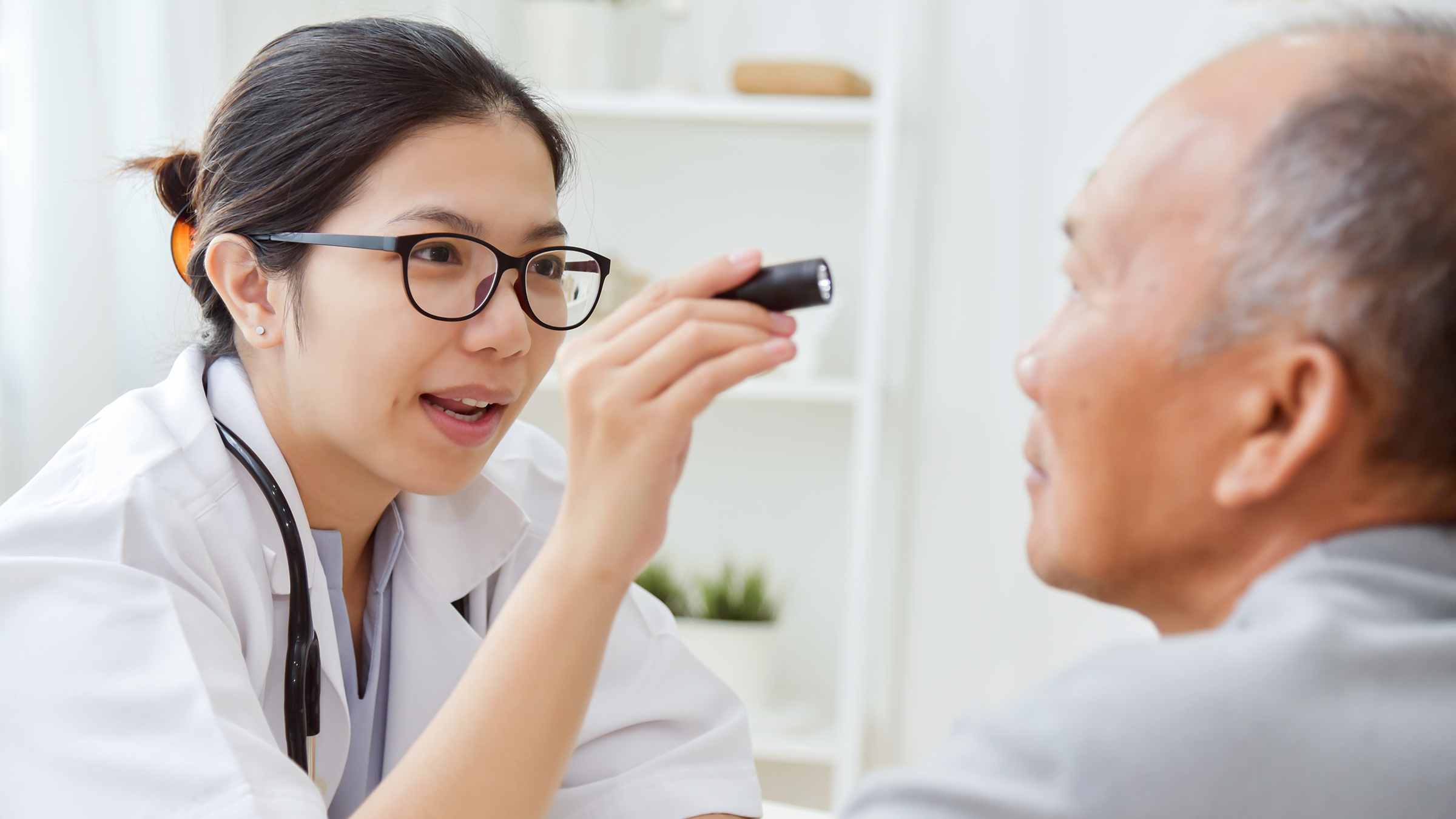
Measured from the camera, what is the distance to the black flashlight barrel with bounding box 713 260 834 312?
0.70m

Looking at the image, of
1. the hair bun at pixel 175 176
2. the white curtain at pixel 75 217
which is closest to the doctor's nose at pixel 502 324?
the hair bun at pixel 175 176

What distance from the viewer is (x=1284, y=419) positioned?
57cm

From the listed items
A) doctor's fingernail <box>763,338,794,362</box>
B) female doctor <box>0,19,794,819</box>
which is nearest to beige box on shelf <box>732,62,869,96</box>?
female doctor <box>0,19,794,819</box>

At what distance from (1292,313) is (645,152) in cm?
216

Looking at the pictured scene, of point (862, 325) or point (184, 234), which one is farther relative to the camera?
point (862, 325)

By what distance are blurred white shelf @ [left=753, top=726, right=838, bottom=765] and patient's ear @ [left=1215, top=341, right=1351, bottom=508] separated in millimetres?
1824

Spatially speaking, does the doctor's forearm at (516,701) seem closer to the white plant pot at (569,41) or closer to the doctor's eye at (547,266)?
the doctor's eye at (547,266)

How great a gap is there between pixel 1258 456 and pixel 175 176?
3.57 feet

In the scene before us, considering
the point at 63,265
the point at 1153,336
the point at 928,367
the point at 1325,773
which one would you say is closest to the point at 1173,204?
the point at 1153,336

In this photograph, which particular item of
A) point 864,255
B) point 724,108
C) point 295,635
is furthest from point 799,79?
point 295,635

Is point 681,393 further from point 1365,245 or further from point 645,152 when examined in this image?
point 645,152

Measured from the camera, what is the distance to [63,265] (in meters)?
1.76

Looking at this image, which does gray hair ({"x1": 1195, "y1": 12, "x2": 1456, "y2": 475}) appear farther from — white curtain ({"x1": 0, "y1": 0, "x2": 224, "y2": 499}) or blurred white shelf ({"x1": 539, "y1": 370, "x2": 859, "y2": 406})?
blurred white shelf ({"x1": 539, "y1": 370, "x2": 859, "y2": 406})

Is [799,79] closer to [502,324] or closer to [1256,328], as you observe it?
[502,324]
